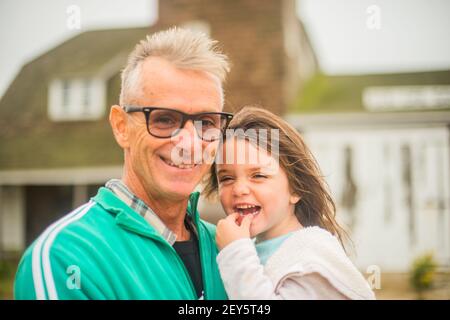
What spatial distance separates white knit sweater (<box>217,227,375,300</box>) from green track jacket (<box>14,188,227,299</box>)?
11 cm

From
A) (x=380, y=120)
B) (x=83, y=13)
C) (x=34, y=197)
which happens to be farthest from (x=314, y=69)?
(x=83, y=13)

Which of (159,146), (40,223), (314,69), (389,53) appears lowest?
(40,223)

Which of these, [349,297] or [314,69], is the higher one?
[314,69]

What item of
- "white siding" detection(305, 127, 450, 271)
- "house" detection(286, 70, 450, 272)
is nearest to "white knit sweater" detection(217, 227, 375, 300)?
"white siding" detection(305, 127, 450, 271)

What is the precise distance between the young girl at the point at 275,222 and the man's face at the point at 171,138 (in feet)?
0.55

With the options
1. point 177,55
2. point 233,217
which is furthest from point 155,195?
point 177,55

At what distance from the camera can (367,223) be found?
588cm

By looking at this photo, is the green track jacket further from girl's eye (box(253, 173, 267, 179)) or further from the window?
the window

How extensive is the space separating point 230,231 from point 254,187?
18 centimetres

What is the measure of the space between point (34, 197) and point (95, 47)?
2.46 meters

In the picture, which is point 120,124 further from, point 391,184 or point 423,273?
point 391,184

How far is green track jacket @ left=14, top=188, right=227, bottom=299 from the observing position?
1.20 m

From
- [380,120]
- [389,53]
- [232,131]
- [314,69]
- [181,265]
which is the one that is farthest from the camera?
[314,69]
